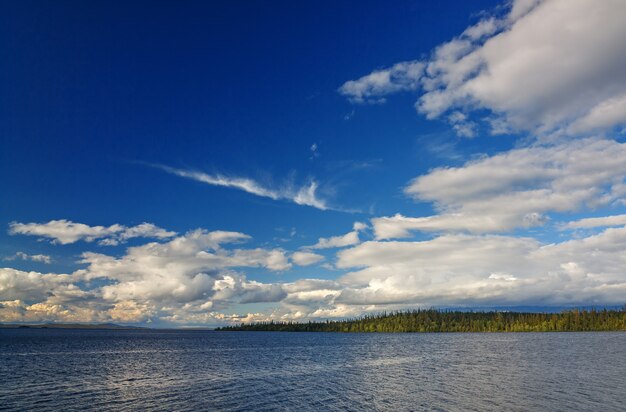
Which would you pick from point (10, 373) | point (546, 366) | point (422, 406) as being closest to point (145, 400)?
point (422, 406)

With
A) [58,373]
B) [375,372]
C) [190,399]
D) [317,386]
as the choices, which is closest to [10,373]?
[58,373]

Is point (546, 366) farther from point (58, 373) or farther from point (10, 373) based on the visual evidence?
point (10, 373)

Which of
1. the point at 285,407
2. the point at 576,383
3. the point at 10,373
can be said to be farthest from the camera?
the point at 10,373

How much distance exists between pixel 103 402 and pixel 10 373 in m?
47.4

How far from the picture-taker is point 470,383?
7731 cm

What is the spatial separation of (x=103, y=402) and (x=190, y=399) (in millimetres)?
11787

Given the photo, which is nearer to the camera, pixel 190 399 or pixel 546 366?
pixel 190 399

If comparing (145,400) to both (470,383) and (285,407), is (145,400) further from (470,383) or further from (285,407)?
(470,383)

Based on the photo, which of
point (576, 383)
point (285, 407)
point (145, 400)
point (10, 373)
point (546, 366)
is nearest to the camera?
point (285, 407)

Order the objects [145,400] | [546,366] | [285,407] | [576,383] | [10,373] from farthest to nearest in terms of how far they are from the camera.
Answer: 1. [546,366]
2. [10,373]
3. [576,383]
4. [145,400]
5. [285,407]

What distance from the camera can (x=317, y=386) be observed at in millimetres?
76125

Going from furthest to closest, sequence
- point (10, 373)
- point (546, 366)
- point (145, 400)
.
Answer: point (546, 366) → point (10, 373) → point (145, 400)

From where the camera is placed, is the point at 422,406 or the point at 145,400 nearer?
the point at 422,406

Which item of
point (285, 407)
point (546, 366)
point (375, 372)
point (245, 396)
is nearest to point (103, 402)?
point (245, 396)
